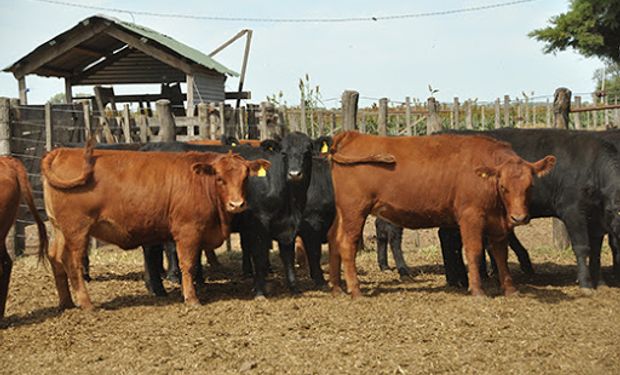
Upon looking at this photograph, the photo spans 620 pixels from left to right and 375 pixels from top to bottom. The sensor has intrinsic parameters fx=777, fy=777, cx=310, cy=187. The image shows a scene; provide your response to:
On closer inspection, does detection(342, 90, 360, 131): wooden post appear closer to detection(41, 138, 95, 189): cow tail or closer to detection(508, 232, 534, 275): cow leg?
detection(508, 232, 534, 275): cow leg

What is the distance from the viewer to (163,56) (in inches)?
813

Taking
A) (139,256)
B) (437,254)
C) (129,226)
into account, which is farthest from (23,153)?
(437,254)

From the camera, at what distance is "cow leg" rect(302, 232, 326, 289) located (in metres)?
9.10

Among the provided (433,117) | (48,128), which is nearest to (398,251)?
(433,117)

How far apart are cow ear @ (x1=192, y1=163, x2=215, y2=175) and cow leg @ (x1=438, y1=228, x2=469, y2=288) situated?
2.84 meters

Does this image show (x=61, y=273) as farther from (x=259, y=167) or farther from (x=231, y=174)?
(x=259, y=167)

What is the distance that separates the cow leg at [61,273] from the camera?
7828 millimetres

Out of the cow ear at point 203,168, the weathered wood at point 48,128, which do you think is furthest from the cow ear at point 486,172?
the weathered wood at point 48,128

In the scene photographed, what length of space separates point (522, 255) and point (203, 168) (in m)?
4.17

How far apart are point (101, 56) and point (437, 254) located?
14.7 meters

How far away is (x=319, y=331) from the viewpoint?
21.6ft

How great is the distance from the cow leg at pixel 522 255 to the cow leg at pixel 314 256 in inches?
94.6

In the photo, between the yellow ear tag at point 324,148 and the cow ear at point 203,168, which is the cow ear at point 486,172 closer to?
the yellow ear tag at point 324,148

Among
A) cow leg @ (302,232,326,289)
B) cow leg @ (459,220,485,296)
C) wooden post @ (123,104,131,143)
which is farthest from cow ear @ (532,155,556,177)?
wooden post @ (123,104,131,143)
